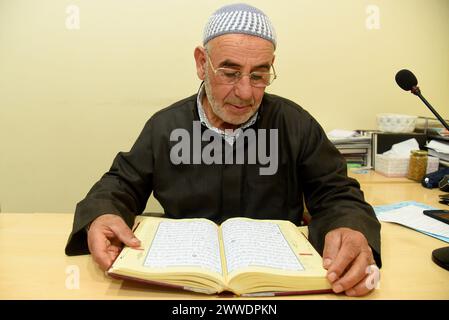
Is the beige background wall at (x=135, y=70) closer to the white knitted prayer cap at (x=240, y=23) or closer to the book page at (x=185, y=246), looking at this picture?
the white knitted prayer cap at (x=240, y=23)

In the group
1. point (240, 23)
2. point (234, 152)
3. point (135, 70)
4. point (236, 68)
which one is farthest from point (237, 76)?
point (135, 70)

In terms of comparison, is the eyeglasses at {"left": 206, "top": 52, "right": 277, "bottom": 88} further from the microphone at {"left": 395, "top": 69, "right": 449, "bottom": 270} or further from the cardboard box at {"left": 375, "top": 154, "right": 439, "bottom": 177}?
the cardboard box at {"left": 375, "top": 154, "right": 439, "bottom": 177}

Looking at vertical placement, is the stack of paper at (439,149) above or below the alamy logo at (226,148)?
below

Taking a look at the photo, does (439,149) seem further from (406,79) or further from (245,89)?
(245,89)

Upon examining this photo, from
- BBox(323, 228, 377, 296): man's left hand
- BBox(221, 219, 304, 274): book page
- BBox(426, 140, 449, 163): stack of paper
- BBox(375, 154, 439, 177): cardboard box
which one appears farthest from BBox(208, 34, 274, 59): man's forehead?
BBox(426, 140, 449, 163): stack of paper

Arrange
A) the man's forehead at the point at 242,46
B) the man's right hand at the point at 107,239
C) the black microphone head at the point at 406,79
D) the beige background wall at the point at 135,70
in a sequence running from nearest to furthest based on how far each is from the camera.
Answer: the man's right hand at the point at 107,239 → the black microphone head at the point at 406,79 → the man's forehead at the point at 242,46 → the beige background wall at the point at 135,70

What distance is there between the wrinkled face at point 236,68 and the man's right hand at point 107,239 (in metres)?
0.55

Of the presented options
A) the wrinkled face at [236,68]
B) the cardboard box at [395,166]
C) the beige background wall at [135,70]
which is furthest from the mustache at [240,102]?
the cardboard box at [395,166]

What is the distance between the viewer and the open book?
793 mm

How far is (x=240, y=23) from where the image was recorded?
1.30 meters

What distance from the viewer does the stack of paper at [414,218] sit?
1192 mm

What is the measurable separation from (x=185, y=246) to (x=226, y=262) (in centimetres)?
11

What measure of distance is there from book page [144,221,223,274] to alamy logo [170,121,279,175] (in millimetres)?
382

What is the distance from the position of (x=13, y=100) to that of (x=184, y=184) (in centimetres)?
128
